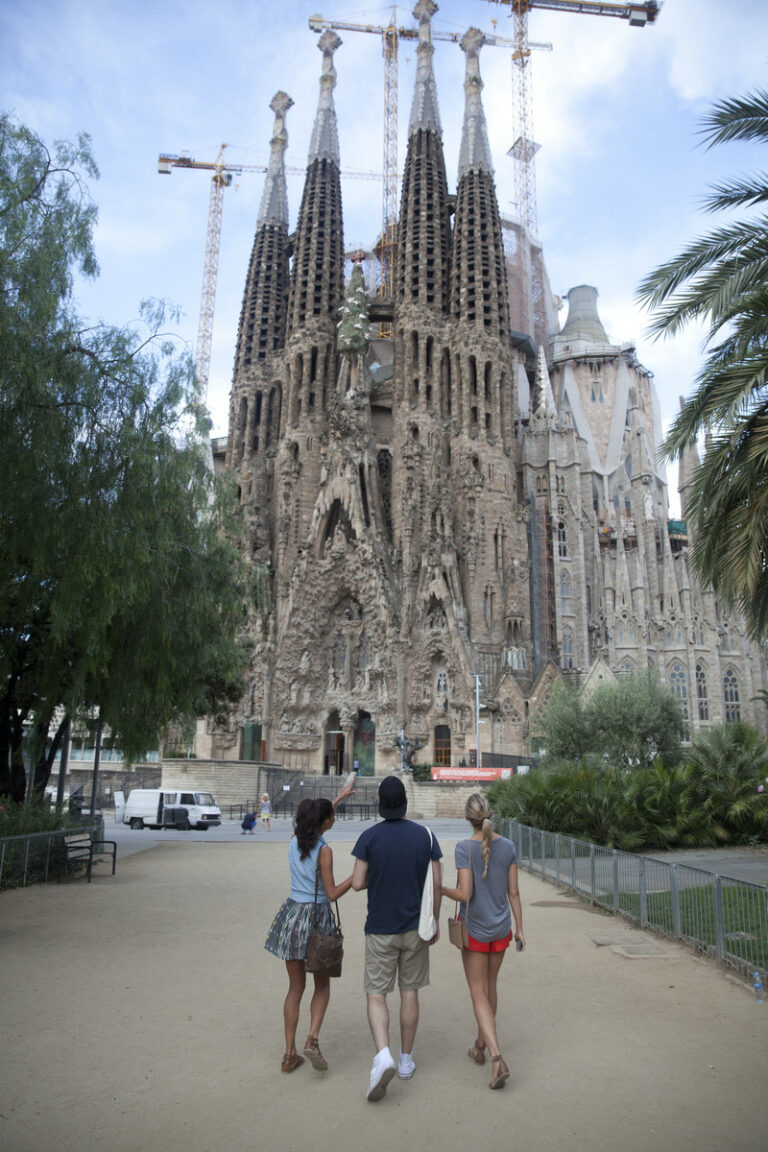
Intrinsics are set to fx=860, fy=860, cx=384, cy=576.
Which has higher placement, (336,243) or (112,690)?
(336,243)

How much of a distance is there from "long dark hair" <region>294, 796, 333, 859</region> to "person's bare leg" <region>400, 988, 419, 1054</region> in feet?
3.19

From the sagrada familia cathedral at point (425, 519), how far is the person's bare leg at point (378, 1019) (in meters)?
36.6

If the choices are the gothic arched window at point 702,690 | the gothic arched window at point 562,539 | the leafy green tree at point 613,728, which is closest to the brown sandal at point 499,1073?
the leafy green tree at point 613,728

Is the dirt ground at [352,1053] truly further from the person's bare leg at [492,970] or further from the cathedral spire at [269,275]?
the cathedral spire at [269,275]

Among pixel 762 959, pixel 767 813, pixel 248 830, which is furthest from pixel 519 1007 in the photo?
pixel 248 830

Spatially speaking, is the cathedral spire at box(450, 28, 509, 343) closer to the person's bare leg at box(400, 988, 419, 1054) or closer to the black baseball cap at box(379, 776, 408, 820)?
the black baseball cap at box(379, 776, 408, 820)

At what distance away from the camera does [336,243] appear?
2245 inches

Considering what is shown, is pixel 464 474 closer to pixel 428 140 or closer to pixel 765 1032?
pixel 428 140

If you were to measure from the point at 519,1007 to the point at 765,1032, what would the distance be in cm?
171

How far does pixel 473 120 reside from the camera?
185ft

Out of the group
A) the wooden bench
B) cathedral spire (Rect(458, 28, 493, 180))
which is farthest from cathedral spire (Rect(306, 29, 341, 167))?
the wooden bench

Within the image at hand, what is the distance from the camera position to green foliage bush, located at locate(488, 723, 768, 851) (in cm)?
1625

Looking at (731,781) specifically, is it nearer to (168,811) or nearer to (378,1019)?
(378,1019)

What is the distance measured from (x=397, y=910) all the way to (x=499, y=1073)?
3.29 feet
